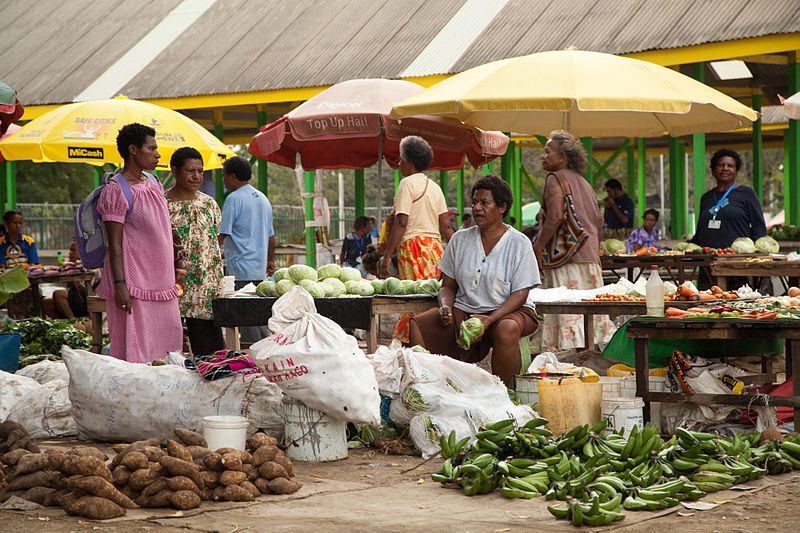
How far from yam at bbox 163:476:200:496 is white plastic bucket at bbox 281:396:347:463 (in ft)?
3.37

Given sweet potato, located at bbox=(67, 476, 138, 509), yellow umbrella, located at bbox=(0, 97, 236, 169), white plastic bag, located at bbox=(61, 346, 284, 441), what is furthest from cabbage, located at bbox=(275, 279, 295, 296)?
yellow umbrella, located at bbox=(0, 97, 236, 169)

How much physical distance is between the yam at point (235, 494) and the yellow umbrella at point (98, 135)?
6.66 metres

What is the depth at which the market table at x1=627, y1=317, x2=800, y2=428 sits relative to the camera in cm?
511

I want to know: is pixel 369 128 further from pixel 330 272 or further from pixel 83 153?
pixel 83 153

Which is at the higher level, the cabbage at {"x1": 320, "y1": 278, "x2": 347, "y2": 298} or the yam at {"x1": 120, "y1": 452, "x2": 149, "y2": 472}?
the cabbage at {"x1": 320, "y1": 278, "x2": 347, "y2": 298}

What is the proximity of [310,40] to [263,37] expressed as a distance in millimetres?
1125

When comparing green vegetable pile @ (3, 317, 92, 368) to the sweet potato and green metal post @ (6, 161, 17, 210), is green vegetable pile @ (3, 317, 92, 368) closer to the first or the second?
the sweet potato

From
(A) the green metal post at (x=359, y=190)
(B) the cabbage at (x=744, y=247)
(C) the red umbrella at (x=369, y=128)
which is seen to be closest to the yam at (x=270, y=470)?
(C) the red umbrella at (x=369, y=128)

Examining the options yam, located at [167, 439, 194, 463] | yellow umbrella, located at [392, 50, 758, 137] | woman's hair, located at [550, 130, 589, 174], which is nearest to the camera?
yam, located at [167, 439, 194, 463]

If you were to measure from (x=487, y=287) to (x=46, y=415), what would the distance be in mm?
2858

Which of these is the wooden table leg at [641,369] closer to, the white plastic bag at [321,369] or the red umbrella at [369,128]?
the white plastic bag at [321,369]

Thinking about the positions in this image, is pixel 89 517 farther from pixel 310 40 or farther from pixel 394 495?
pixel 310 40

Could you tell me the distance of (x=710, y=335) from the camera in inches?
207

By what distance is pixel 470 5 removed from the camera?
15.1 meters
